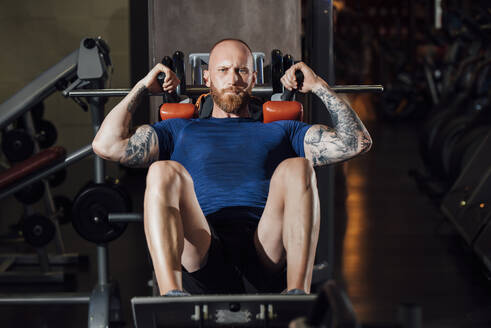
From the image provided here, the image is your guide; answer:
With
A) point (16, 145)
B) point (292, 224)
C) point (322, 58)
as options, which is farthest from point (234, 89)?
point (16, 145)

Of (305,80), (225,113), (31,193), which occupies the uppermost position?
(305,80)

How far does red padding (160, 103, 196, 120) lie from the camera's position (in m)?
2.26

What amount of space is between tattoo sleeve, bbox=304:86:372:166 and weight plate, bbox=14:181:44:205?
198cm

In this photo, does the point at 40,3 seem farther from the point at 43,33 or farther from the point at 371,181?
the point at 371,181

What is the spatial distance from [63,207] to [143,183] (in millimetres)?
2396

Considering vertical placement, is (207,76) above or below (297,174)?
above

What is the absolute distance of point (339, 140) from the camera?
2.15 meters

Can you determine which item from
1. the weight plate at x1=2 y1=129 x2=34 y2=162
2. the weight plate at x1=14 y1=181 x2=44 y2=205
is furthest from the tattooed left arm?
the weight plate at x1=14 y1=181 x2=44 y2=205

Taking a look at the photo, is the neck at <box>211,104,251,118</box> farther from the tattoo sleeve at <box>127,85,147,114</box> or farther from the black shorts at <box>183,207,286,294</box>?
the black shorts at <box>183,207,286,294</box>

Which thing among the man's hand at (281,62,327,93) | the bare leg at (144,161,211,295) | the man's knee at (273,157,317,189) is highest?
the man's hand at (281,62,327,93)

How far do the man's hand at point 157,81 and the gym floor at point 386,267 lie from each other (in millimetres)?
1236

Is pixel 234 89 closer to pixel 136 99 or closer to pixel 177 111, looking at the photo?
pixel 177 111

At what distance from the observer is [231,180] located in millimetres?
2100

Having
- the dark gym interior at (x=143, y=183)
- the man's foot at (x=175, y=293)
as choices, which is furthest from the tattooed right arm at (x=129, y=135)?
the man's foot at (x=175, y=293)
